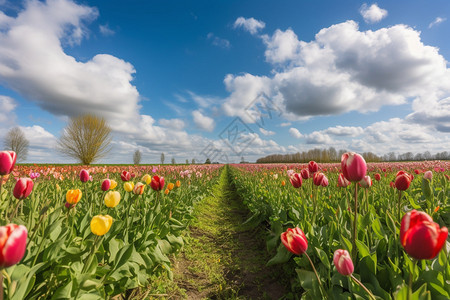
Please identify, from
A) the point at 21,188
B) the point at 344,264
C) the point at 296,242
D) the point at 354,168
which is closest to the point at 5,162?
the point at 21,188

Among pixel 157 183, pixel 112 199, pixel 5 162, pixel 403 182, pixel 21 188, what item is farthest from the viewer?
pixel 157 183

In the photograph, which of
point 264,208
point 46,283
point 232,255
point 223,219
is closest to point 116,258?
point 46,283

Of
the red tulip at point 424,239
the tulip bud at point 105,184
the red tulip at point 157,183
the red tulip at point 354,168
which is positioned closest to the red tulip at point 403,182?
the red tulip at point 354,168

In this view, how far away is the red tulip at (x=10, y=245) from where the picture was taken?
0.82m

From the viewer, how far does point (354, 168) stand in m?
1.48

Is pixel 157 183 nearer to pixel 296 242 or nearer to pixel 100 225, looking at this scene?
pixel 100 225

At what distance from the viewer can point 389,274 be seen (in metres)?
1.59

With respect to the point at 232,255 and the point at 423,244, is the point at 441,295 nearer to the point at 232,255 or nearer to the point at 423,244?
the point at 423,244

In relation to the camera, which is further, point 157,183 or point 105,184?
point 157,183

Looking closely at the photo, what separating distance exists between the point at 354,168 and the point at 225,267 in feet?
10.1

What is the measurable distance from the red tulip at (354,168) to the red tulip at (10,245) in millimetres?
1719

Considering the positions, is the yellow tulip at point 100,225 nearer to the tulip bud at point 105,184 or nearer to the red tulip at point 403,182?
the tulip bud at point 105,184

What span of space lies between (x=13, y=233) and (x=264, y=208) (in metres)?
4.57

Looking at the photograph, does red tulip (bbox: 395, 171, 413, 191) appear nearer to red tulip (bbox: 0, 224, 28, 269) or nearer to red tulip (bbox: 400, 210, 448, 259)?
red tulip (bbox: 400, 210, 448, 259)
